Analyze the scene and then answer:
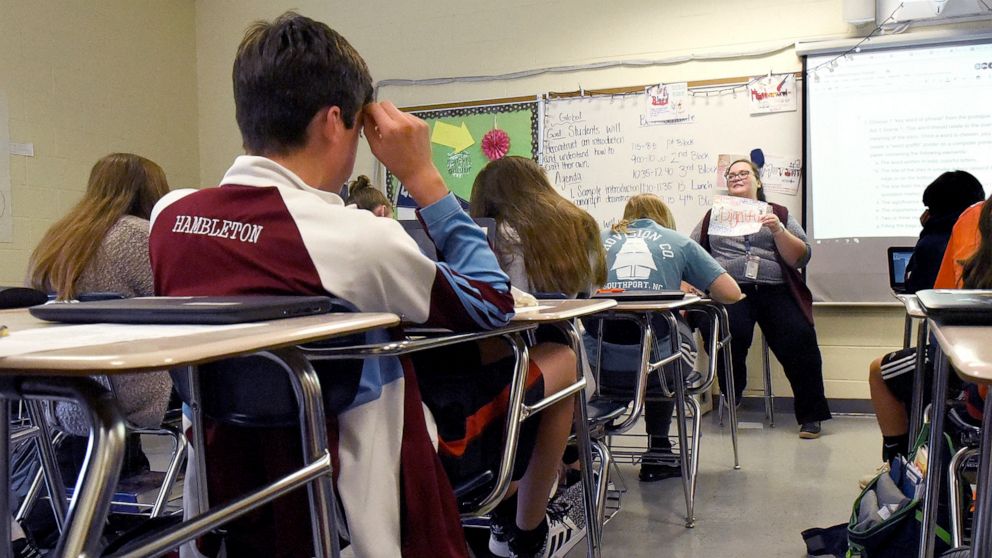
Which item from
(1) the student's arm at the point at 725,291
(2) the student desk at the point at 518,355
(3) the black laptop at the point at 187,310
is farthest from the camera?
(1) the student's arm at the point at 725,291

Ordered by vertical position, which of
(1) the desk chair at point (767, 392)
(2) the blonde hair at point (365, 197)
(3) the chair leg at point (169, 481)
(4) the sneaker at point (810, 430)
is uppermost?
(2) the blonde hair at point (365, 197)

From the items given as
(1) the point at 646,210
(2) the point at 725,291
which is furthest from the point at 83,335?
(1) the point at 646,210

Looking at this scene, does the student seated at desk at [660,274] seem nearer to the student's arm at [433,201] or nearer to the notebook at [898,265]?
the notebook at [898,265]

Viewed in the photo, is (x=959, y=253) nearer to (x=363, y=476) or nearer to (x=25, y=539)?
(x=363, y=476)

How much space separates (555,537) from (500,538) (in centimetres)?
15

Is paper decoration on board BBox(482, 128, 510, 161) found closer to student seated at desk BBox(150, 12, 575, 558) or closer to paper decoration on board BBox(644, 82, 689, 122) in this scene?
paper decoration on board BBox(644, 82, 689, 122)

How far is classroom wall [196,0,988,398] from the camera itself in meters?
4.29

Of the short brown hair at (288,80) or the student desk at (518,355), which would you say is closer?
the student desk at (518,355)

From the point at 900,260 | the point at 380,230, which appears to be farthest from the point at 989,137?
the point at 380,230

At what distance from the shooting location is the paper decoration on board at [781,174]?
4301mm

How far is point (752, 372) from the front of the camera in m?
4.44

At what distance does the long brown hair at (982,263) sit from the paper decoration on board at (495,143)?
332 cm

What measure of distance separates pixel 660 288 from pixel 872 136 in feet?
6.26

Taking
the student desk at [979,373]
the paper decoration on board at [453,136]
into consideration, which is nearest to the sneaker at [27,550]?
the student desk at [979,373]
